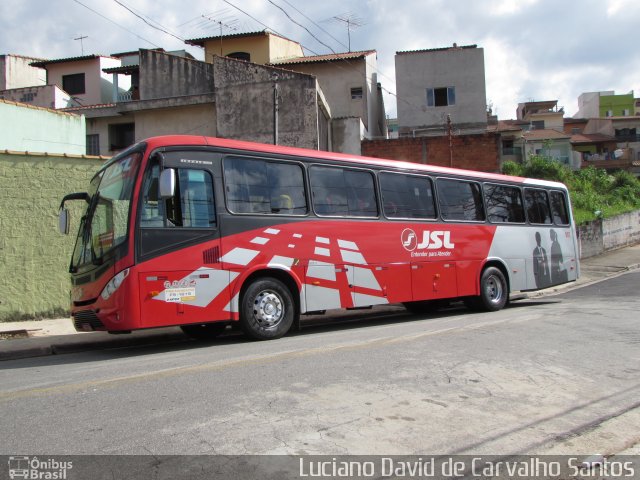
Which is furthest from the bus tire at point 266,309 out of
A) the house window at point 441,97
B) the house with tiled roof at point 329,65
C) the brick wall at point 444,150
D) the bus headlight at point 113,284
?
the house window at point 441,97

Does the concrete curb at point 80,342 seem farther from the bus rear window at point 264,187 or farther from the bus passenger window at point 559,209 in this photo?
the bus passenger window at point 559,209

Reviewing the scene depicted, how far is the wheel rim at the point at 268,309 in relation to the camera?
27.9 feet

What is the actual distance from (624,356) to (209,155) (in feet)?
21.1

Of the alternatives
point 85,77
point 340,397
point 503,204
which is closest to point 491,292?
point 503,204

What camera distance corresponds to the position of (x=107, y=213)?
798 cm

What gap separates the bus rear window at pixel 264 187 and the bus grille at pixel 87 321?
252 cm

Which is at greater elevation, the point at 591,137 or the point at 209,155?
the point at 591,137

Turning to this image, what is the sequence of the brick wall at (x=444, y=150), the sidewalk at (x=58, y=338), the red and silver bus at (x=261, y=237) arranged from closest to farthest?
the red and silver bus at (x=261, y=237) → the sidewalk at (x=58, y=338) → the brick wall at (x=444, y=150)

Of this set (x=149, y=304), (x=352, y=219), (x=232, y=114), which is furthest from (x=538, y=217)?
(x=232, y=114)

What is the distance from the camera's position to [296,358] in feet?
22.1

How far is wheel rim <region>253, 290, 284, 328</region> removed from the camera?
8508 mm

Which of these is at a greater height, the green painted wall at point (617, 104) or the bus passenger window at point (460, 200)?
the green painted wall at point (617, 104)

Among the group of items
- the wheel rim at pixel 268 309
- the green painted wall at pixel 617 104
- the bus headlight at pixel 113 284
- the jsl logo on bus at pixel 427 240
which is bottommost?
the wheel rim at pixel 268 309

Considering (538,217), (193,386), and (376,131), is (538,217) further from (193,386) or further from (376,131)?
(376,131)
